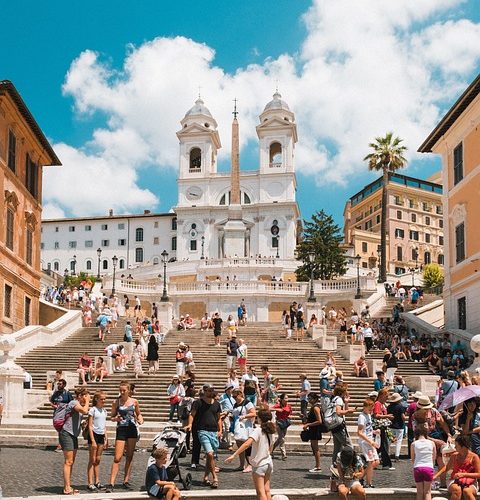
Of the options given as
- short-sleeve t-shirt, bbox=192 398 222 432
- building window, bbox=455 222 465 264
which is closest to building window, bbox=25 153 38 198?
building window, bbox=455 222 465 264

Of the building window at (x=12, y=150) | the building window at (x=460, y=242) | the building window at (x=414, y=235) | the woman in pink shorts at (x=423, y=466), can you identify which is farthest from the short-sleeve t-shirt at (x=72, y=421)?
the building window at (x=414, y=235)

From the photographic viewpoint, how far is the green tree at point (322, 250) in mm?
69562

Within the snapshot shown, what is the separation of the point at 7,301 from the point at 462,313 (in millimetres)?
18126

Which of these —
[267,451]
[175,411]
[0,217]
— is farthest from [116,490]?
[0,217]

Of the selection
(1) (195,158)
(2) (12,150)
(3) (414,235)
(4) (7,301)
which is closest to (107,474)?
(4) (7,301)

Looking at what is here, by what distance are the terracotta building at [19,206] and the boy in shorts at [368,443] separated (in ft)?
68.7

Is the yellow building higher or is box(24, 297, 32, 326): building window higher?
the yellow building

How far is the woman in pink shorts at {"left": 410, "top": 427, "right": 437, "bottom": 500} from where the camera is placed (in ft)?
33.2

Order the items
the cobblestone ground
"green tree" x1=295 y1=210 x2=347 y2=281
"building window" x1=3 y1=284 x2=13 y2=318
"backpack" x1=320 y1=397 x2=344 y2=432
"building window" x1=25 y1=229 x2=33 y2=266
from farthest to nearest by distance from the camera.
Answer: "green tree" x1=295 y1=210 x2=347 y2=281 < "building window" x1=25 y1=229 x2=33 y2=266 < "building window" x1=3 y1=284 x2=13 y2=318 < the cobblestone ground < "backpack" x1=320 y1=397 x2=344 y2=432

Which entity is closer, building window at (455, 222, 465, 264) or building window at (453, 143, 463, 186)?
building window at (455, 222, 465, 264)

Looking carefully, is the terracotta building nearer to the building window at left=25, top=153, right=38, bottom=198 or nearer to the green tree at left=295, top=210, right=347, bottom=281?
the building window at left=25, top=153, right=38, bottom=198

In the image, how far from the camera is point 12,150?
32438mm

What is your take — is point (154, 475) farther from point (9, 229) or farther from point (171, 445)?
point (9, 229)

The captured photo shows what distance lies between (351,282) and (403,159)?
18.7 m
